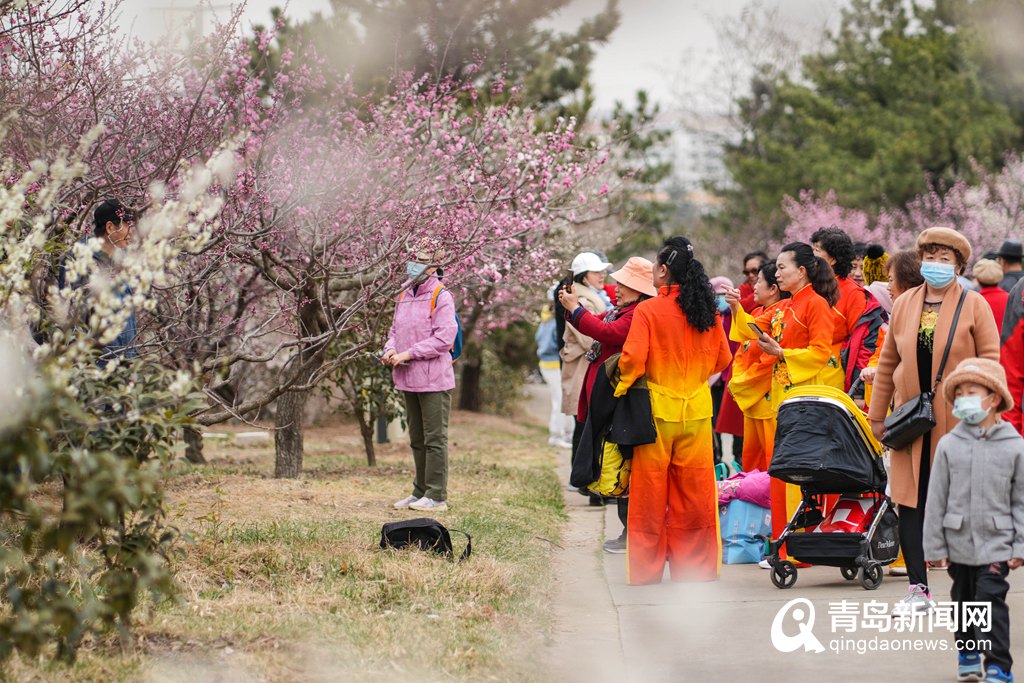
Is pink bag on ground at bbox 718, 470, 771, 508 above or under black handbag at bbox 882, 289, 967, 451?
under

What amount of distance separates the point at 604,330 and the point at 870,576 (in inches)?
81.9

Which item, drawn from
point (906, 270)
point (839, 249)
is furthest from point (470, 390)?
Answer: point (906, 270)

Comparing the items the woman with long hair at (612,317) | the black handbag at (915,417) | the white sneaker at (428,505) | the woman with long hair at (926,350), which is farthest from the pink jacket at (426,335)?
the black handbag at (915,417)

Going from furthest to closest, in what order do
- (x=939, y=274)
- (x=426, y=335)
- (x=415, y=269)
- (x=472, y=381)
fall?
1. (x=472, y=381)
2. (x=426, y=335)
3. (x=415, y=269)
4. (x=939, y=274)

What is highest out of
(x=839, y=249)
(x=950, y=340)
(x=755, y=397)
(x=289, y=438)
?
(x=839, y=249)

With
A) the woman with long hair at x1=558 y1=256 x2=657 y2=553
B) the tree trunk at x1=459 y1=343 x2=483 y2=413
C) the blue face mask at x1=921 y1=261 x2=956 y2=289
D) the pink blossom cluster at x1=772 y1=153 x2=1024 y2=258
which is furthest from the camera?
the pink blossom cluster at x1=772 y1=153 x2=1024 y2=258

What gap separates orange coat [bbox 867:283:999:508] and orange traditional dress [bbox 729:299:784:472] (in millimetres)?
1866

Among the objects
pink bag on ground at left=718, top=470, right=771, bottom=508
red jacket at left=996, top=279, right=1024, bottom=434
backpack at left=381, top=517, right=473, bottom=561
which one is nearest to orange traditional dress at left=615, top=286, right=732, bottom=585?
pink bag on ground at left=718, top=470, right=771, bottom=508

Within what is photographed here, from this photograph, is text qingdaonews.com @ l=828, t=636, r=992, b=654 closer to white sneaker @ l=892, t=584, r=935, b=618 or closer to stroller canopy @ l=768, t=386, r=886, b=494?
white sneaker @ l=892, t=584, r=935, b=618

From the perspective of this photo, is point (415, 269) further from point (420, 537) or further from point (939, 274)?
point (939, 274)

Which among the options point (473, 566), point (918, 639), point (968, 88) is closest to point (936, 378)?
point (918, 639)

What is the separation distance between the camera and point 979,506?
217 inches

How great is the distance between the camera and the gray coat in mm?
5469

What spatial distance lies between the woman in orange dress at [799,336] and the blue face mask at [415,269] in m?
2.26
